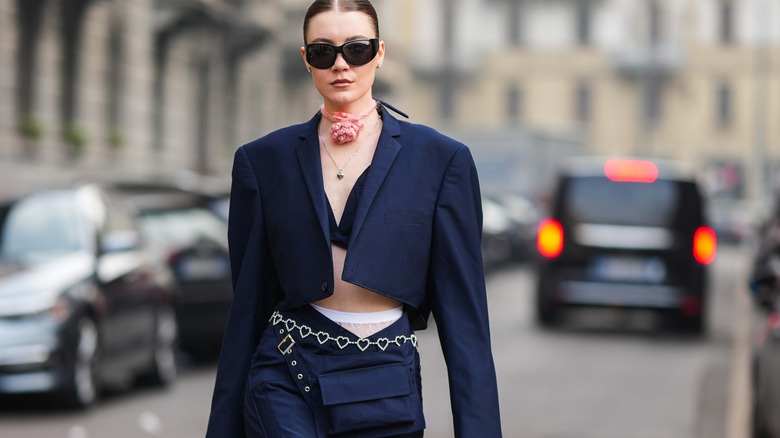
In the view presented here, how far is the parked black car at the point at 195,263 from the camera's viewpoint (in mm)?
14430

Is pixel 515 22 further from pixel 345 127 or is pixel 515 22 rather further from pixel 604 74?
pixel 345 127

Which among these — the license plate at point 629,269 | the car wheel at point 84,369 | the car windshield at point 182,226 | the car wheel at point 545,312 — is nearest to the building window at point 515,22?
the car wheel at point 545,312

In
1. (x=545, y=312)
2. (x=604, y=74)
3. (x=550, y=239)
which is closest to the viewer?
(x=550, y=239)

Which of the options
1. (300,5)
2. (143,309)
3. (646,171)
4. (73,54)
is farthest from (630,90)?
(143,309)

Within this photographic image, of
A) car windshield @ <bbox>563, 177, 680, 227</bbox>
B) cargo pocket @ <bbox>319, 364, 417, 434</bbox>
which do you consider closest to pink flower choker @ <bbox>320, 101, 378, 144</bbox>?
cargo pocket @ <bbox>319, 364, 417, 434</bbox>

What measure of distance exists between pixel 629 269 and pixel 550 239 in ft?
3.02

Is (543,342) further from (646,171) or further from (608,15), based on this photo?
(608,15)

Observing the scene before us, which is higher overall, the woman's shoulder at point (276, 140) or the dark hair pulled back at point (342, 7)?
the dark hair pulled back at point (342, 7)

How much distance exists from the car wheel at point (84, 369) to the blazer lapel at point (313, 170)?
7.26 meters

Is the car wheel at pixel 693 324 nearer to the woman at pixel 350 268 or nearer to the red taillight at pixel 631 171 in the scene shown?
the red taillight at pixel 631 171

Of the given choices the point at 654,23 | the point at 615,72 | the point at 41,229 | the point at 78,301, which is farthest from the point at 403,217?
the point at 615,72

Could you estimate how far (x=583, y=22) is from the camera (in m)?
80.6

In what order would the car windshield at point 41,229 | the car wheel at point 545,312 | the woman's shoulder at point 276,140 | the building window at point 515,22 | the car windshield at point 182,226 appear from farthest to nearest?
the building window at point 515,22, the car wheel at point 545,312, the car windshield at point 182,226, the car windshield at point 41,229, the woman's shoulder at point 276,140

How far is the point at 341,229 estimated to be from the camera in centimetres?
410
